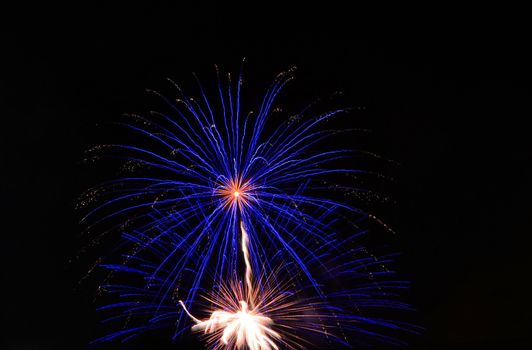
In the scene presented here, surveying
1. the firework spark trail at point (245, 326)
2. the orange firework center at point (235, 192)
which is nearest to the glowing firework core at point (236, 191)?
the orange firework center at point (235, 192)

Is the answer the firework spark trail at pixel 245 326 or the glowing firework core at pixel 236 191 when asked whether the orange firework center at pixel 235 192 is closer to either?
the glowing firework core at pixel 236 191

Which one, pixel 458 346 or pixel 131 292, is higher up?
pixel 131 292

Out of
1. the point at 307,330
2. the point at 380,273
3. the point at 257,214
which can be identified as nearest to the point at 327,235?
the point at 257,214

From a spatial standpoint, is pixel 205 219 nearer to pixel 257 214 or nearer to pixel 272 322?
pixel 257 214

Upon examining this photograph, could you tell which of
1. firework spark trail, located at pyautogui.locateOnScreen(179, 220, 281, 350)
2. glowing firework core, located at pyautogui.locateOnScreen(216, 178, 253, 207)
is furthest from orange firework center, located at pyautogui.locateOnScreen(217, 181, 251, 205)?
firework spark trail, located at pyautogui.locateOnScreen(179, 220, 281, 350)

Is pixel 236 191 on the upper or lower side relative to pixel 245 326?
upper

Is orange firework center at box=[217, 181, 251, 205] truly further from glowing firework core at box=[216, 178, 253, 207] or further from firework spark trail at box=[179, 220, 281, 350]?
firework spark trail at box=[179, 220, 281, 350]

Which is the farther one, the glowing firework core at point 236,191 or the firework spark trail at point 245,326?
the firework spark trail at point 245,326

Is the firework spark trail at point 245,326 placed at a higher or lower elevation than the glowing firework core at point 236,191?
lower

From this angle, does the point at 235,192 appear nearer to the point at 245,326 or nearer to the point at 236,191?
the point at 236,191

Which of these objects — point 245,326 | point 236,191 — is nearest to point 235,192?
point 236,191

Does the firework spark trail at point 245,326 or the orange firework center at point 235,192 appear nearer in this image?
the orange firework center at point 235,192
